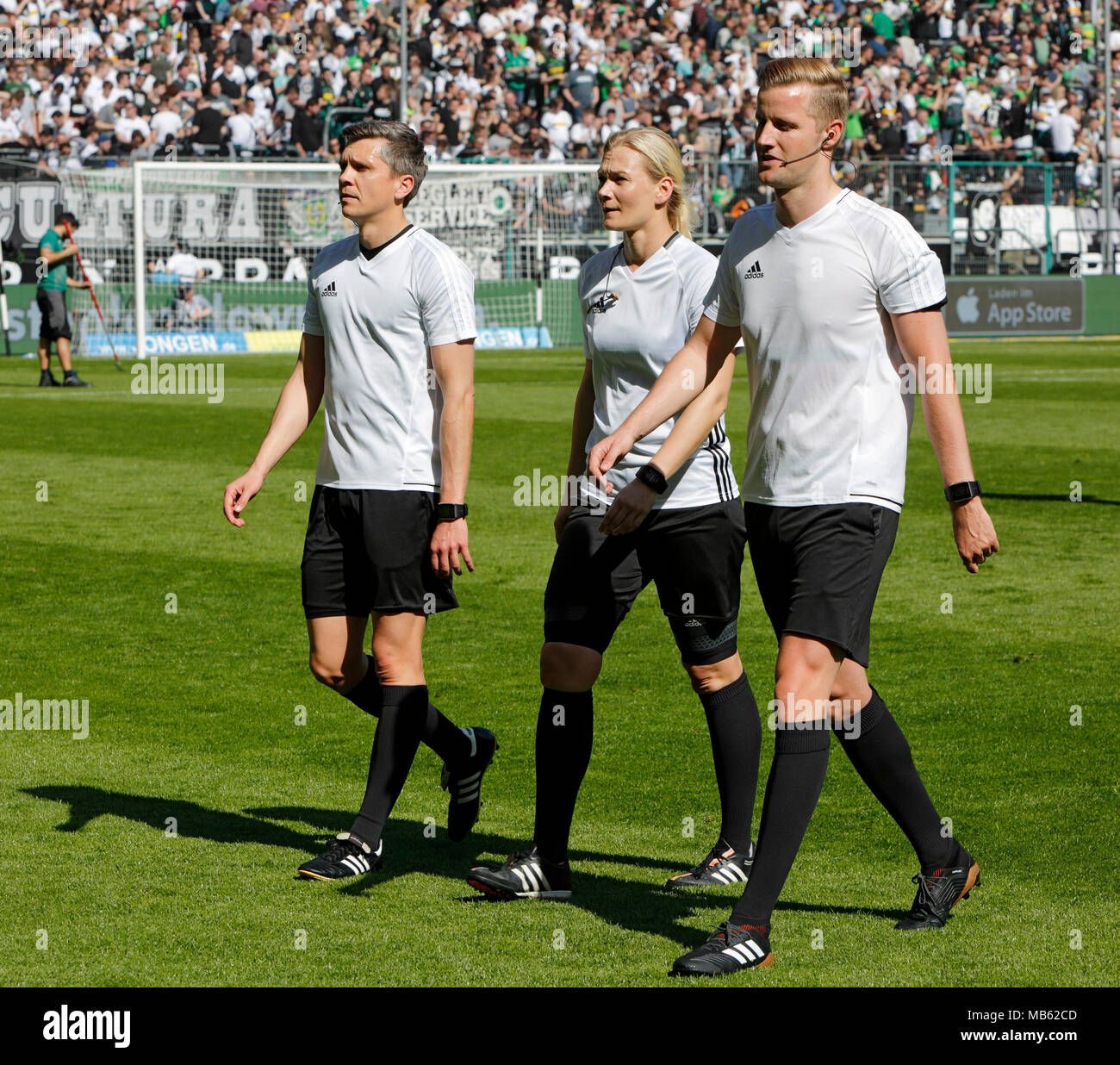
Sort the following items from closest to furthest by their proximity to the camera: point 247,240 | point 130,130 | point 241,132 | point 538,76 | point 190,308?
point 190,308
point 247,240
point 130,130
point 241,132
point 538,76

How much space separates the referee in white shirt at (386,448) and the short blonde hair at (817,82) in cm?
114

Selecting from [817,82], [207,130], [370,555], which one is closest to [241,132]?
[207,130]

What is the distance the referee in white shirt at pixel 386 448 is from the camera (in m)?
4.84

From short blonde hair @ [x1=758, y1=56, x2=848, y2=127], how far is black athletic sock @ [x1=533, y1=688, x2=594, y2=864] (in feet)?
5.35

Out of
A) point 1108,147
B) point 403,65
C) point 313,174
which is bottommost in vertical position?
point 313,174

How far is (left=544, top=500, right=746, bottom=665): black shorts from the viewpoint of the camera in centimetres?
466

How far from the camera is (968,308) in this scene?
31.5 m

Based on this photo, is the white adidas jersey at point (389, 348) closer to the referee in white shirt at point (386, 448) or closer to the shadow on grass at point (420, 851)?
the referee in white shirt at point (386, 448)

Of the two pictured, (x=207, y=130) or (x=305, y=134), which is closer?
(x=207, y=130)

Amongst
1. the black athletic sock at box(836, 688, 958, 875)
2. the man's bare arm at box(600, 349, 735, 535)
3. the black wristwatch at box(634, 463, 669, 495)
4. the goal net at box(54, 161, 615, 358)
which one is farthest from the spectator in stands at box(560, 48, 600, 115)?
the black athletic sock at box(836, 688, 958, 875)

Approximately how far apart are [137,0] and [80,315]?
29.2 feet

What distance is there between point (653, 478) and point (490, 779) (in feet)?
6.36

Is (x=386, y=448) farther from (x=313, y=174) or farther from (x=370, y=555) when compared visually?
(x=313, y=174)
